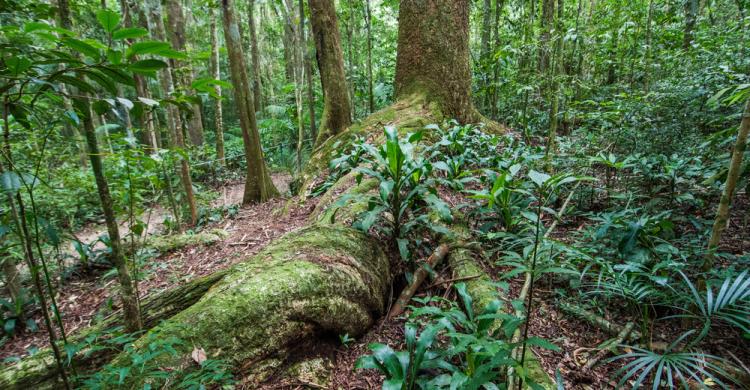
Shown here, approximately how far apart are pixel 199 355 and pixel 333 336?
2.58ft

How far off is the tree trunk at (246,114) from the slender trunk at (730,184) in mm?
5446

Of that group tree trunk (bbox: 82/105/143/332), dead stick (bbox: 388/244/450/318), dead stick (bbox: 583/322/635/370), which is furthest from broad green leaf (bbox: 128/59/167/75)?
dead stick (bbox: 583/322/635/370)

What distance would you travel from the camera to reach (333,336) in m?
2.15

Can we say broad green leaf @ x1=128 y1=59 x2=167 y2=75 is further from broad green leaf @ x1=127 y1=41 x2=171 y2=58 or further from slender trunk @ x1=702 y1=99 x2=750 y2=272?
slender trunk @ x1=702 y1=99 x2=750 y2=272

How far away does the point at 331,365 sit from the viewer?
6.67 feet

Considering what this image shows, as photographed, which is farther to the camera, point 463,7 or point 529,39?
point 463,7

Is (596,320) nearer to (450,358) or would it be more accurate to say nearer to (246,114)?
(450,358)

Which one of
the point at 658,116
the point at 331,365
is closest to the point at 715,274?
the point at 331,365

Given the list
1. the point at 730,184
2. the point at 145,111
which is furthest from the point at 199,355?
the point at 730,184

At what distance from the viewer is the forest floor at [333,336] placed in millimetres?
1974

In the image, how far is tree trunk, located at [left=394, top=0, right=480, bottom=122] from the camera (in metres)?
6.02

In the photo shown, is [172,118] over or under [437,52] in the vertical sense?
under

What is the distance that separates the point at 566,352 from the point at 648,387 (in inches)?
16.1

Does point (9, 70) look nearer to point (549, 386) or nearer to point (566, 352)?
point (549, 386)
